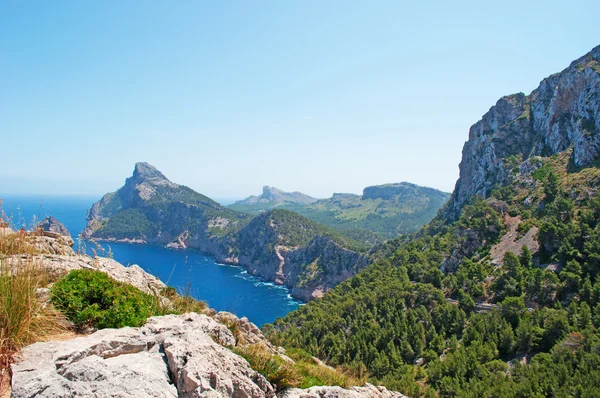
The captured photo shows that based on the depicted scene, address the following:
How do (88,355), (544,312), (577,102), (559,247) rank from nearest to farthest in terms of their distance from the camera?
(88,355), (544,312), (559,247), (577,102)

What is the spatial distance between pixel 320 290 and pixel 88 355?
12110 cm

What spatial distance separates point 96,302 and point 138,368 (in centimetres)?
345

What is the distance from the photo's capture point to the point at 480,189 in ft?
295

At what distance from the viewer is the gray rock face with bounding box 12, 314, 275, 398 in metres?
4.74

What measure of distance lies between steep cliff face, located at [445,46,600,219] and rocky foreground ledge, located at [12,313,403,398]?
78382 millimetres

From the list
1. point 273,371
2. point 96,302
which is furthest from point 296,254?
point 273,371

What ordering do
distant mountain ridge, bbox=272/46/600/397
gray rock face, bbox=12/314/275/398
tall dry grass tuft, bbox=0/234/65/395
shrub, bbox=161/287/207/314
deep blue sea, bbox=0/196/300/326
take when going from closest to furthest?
gray rock face, bbox=12/314/275/398 < tall dry grass tuft, bbox=0/234/65/395 < shrub, bbox=161/287/207/314 < distant mountain ridge, bbox=272/46/600/397 < deep blue sea, bbox=0/196/300/326

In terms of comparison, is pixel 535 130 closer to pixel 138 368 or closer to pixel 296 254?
pixel 296 254

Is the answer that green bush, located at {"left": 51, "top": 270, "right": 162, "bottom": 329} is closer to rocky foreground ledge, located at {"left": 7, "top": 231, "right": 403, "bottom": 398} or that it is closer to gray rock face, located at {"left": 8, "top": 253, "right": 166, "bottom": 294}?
rocky foreground ledge, located at {"left": 7, "top": 231, "right": 403, "bottom": 398}

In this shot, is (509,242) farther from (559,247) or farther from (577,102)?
(577,102)

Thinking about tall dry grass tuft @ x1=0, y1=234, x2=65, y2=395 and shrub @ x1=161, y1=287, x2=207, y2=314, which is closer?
tall dry grass tuft @ x1=0, y1=234, x2=65, y2=395

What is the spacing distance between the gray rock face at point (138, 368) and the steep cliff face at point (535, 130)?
78489mm

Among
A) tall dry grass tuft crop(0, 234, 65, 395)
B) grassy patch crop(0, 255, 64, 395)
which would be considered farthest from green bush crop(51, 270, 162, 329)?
grassy patch crop(0, 255, 64, 395)

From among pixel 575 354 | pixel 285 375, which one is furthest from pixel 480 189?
pixel 285 375
